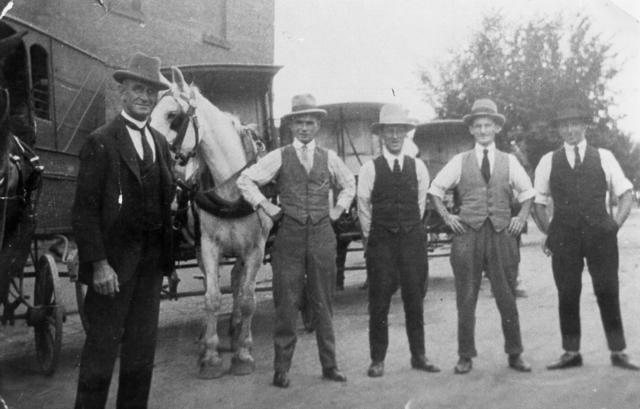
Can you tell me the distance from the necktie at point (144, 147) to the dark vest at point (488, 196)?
80.6 inches

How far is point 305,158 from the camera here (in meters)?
4.22

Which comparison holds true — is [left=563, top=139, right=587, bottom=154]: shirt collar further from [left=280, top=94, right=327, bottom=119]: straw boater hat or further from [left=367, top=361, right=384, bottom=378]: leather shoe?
[left=367, top=361, right=384, bottom=378]: leather shoe

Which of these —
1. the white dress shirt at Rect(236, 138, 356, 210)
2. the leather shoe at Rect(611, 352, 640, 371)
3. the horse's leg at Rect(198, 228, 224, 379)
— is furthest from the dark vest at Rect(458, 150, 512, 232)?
the horse's leg at Rect(198, 228, 224, 379)

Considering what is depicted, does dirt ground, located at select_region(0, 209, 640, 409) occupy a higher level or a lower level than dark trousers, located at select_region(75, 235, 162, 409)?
lower

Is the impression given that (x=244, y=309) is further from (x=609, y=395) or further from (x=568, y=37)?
(x=568, y=37)

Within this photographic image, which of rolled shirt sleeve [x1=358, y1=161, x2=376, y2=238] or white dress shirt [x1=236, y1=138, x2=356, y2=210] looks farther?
rolled shirt sleeve [x1=358, y1=161, x2=376, y2=238]

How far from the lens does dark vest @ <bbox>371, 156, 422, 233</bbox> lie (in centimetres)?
425

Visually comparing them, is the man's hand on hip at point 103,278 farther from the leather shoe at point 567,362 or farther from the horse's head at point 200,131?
the leather shoe at point 567,362

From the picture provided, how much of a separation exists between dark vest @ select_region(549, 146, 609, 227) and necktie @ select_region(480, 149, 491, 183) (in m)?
0.41

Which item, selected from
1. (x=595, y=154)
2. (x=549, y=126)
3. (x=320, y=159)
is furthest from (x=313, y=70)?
(x=595, y=154)

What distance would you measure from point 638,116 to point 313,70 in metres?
2.32

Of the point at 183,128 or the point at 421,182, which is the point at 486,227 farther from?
the point at 183,128

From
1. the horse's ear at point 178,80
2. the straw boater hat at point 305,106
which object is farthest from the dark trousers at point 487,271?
the horse's ear at point 178,80

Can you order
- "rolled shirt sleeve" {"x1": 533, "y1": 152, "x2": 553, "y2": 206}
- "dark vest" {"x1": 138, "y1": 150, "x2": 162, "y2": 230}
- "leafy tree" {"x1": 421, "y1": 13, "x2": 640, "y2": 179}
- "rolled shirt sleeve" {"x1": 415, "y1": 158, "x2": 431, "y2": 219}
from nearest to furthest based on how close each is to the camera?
"dark vest" {"x1": 138, "y1": 150, "x2": 162, "y2": 230} → "rolled shirt sleeve" {"x1": 533, "y1": 152, "x2": 553, "y2": 206} → "rolled shirt sleeve" {"x1": 415, "y1": 158, "x2": 431, "y2": 219} → "leafy tree" {"x1": 421, "y1": 13, "x2": 640, "y2": 179}
